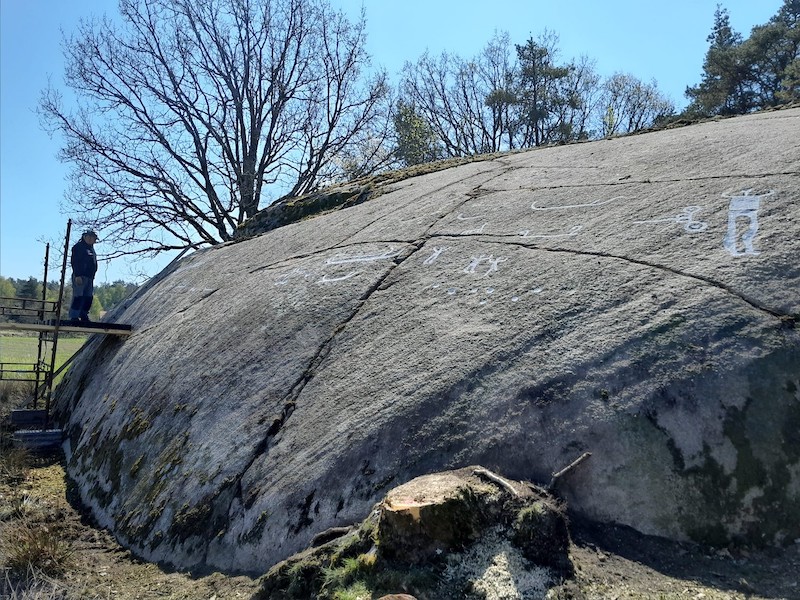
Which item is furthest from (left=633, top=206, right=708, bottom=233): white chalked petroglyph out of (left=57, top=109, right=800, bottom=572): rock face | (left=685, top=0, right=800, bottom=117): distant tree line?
(left=685, top=0, right=800, bottom=117): distant tree line

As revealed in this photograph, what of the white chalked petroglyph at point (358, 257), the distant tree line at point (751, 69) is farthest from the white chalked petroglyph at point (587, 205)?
the distant tree line at point (751, 69)

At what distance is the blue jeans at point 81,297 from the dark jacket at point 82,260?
0.23 ft

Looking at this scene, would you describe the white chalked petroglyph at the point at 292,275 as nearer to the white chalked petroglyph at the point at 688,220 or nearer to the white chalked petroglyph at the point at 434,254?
the white chalked petroglyph at the point at 434,254

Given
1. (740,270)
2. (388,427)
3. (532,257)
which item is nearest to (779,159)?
(740,270)

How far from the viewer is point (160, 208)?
20.4m

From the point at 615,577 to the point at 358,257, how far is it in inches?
163

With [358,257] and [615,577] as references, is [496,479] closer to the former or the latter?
[615,577]

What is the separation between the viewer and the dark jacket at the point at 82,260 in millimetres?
9500

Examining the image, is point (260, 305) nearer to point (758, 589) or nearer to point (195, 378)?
point (195, 378)

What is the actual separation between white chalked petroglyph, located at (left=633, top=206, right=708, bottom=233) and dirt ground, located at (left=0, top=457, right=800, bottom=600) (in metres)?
2.35

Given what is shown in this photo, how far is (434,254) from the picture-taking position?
6051 millimetres

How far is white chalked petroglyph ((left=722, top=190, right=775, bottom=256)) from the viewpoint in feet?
14.6

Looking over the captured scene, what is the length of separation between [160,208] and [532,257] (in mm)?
17292

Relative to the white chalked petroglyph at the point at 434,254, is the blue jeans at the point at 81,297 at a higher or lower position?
lower
